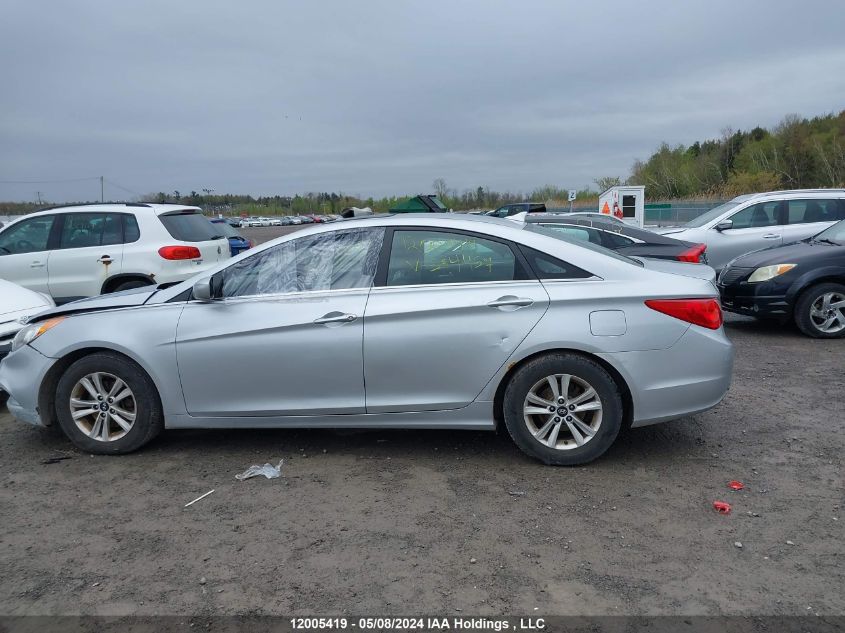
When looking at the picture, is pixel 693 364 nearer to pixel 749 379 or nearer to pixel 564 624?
pixel 564 624

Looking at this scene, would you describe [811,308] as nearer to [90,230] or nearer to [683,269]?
[683,269]

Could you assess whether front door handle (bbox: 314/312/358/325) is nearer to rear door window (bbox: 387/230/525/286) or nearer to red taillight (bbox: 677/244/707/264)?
rear door window (bbox: 387/230/525/286)

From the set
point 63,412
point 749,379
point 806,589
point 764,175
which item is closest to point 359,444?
point 63,412

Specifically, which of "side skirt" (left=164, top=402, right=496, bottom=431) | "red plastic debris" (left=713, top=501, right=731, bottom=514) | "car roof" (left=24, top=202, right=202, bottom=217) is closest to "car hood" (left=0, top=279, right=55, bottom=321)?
"car roof" (left=24, top=202, right=202, bottom=217)

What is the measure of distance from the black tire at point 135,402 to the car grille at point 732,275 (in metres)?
7.09

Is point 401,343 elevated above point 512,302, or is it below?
below

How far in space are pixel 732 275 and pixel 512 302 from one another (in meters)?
5.64

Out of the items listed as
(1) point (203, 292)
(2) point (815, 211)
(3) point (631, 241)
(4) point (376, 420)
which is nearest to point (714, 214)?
(2) point (815, 211)

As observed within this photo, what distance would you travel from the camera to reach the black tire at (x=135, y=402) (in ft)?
15.4

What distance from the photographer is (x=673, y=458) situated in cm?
456

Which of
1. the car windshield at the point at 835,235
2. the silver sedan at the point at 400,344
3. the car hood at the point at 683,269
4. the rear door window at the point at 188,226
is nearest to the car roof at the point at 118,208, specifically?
the rear door window at the point at 188,226

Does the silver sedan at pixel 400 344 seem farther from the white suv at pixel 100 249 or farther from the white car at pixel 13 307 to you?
the white suv at pixel 100 249

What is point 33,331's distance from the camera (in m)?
4.92

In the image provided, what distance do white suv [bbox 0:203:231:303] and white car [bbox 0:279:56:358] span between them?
162cm
